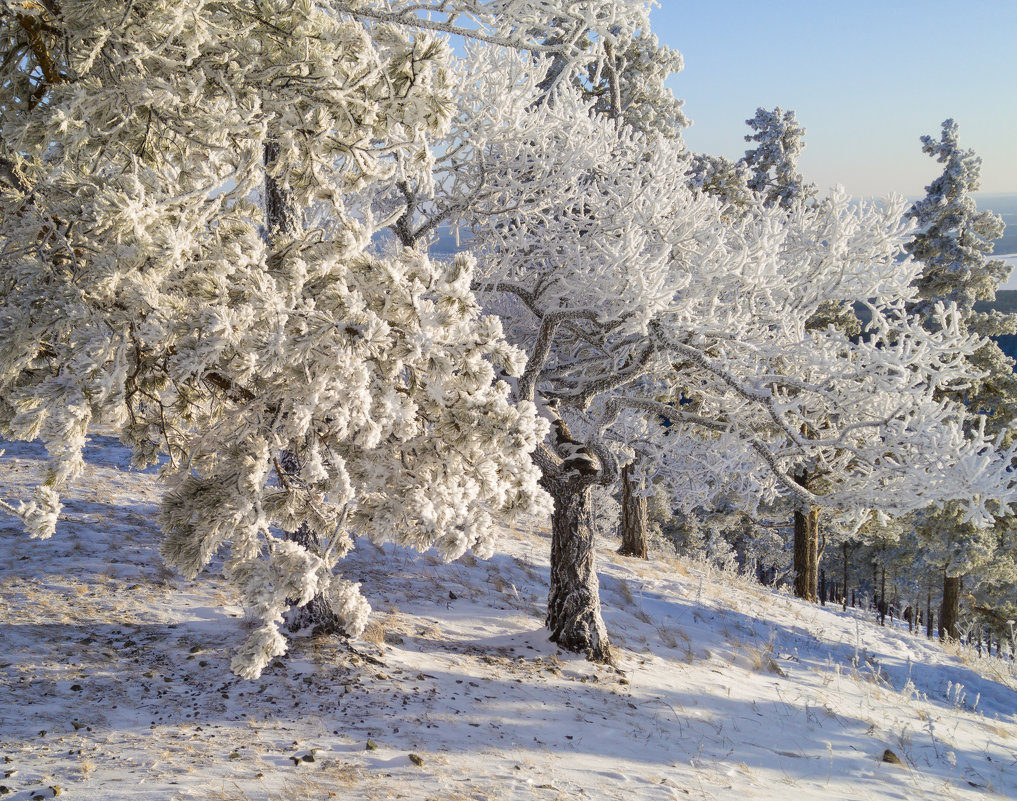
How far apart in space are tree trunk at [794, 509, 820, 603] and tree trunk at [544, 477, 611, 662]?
1088cm

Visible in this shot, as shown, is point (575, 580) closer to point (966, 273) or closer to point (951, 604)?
point (966, 273)

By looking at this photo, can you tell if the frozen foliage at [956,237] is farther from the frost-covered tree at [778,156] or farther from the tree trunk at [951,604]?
the tree trunk at [951,604]

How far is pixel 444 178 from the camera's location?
7375 mm

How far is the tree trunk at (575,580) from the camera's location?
780cm

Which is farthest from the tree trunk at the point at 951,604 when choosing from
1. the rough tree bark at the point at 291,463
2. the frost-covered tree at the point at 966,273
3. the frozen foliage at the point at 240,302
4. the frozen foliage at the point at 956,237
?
the frozen foliage at the point at 240,302

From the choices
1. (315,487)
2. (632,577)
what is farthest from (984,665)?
(315,487)

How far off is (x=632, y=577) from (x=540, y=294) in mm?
6925

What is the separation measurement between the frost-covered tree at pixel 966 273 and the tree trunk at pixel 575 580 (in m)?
13.3

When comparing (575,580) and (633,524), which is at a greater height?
(633,524)

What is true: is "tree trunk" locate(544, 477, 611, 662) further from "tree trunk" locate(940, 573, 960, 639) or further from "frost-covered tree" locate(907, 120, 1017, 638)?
"tree trunk" locate(940, 573, 960, 639)

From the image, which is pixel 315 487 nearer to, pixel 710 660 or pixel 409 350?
pixel 409 350

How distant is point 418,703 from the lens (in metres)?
5.77

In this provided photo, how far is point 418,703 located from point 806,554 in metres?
14.3

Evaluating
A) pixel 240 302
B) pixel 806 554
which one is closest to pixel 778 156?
pixel 806 554
